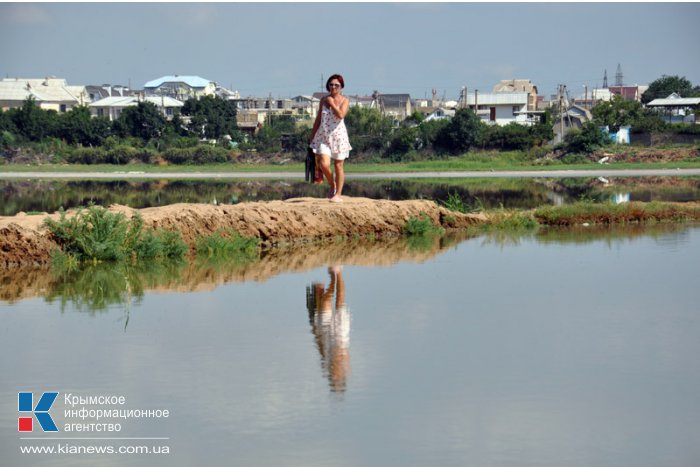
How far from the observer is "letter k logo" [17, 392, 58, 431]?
20.5ft

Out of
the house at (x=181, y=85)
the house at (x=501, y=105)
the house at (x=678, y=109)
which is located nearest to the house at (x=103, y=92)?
the house at (x=181, y=85)

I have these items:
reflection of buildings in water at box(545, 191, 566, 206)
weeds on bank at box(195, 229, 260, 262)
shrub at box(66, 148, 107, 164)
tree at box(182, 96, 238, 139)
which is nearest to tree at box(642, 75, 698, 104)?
tree at box(182, 96, 238, 139)

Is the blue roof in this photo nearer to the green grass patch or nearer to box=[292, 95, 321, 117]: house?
box=[292, 95, 321, 117]: house

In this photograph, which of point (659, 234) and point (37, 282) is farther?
point (659, 234)

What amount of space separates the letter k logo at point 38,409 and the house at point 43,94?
8731cm

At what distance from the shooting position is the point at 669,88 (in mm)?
101062

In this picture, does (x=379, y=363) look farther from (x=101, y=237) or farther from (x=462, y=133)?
(x=462, y=133)

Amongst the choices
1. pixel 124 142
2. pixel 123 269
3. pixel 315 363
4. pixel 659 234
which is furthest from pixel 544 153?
pixel 315 363

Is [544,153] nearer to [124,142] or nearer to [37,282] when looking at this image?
Answer: [124,142]

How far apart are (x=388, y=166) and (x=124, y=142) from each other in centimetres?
1897

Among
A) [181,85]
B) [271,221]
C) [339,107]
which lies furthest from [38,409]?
[181,85]

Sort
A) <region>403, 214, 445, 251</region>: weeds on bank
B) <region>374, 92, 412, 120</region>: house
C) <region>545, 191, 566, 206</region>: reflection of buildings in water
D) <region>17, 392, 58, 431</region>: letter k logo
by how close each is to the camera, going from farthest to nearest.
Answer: <region>374, 92, 412, 120</region>: house, <region>545, 191, 566, 206</region>: reflection of buildings in water, <region>403, 214, 445, 251</region>: weeds on bank, <region>17, 392, 58, 431</region>: letter k logo

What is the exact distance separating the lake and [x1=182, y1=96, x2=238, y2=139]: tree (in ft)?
101

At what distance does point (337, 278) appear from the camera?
11289mm
